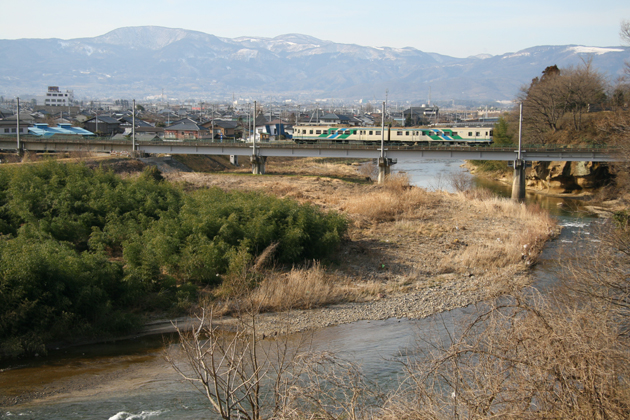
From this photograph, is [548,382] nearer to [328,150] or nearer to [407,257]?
[407,257]

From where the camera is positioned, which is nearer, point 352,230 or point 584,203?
point 352,230

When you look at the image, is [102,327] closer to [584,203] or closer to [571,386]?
[571,386]

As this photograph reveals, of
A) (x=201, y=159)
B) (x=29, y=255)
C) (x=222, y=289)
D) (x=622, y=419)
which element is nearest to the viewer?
(x=622, y=419)

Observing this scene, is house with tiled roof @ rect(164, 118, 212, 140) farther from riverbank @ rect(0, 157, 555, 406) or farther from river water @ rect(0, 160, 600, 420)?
river water @ rect(0, 160, 600, 420)

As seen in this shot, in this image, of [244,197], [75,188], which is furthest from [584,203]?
[75,188]

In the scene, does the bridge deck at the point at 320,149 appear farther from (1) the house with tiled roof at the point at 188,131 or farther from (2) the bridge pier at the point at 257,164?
(1) the house with tiled roof at the point at 188,131

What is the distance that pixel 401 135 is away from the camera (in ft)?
150

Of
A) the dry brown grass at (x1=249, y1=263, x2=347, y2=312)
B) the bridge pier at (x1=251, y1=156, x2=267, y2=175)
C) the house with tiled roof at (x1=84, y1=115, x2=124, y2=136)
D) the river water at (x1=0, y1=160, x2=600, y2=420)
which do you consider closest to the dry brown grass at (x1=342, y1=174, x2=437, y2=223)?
the dry brown grass at (x1=249, y1=263, x2=347, y2=312)

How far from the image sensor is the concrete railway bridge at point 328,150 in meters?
34.8

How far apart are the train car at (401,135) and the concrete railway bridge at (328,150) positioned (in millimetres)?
5939

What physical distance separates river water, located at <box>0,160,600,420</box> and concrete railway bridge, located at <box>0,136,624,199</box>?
23827 mm

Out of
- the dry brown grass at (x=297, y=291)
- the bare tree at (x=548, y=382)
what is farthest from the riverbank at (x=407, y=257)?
the bare tree at (x=548, y=382)

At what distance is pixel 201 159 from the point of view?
5025 centimetres

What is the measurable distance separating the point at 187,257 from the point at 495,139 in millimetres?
44194
